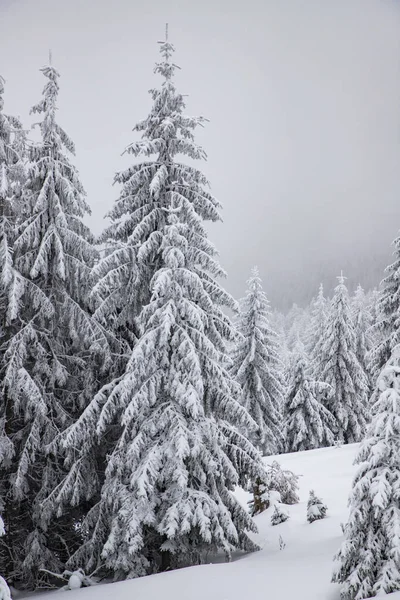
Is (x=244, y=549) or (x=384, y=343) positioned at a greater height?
(x=384, y=343)

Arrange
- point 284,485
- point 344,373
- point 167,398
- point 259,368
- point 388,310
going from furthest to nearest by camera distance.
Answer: point 344,373 → point 259,368 → point 388,310 → point 284,485 → point 167,398

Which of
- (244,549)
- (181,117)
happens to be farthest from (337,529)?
(181,117)

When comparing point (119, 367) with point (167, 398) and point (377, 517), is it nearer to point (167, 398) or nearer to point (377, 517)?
point (167, 398)

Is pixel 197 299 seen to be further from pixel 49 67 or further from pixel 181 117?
pixel 49 67

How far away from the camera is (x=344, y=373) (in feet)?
103

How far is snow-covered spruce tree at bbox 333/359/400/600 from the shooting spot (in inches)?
259

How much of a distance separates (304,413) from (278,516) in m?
16.0

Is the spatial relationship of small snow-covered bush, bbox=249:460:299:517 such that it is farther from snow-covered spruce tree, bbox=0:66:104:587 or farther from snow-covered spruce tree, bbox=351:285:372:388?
snow-covered spruce tree, bbox=351:285:372:388

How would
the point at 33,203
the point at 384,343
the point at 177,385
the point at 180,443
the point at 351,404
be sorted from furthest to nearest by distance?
the point at 351,404
the point at 384,343
the point at 33,203
the point at 177,385
the point at 180,443

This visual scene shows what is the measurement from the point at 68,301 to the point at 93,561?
22.3 feet

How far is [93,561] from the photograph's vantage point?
1052cm

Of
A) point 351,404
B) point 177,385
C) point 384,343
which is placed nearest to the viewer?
point 177,385

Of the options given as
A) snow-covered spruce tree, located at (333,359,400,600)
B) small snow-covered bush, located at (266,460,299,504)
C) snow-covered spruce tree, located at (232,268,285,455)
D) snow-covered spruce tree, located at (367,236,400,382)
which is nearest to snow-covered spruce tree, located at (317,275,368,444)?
snow-covered spruce tree, located at (232,268,285,455)

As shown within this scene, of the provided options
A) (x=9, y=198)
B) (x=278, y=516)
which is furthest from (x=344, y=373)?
(x=9, y=198)
